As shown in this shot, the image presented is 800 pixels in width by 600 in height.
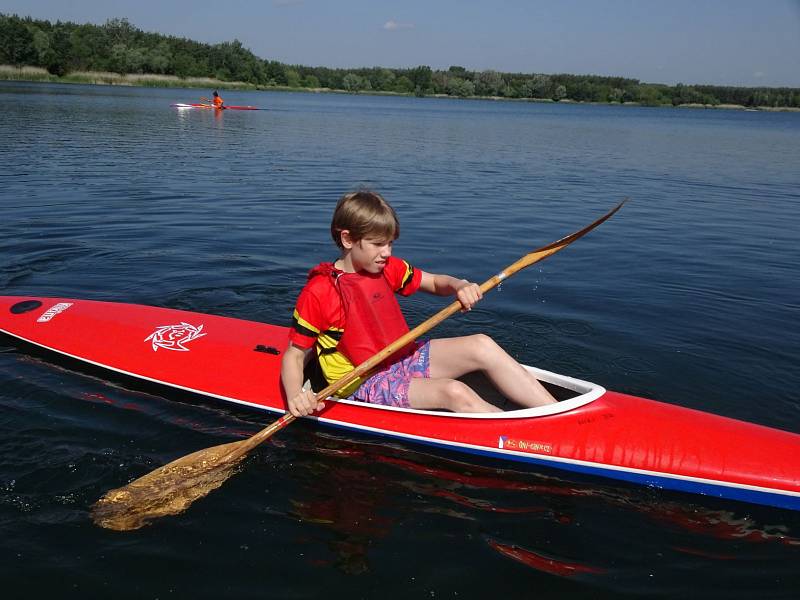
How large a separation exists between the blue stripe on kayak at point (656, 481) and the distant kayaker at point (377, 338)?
256 mm

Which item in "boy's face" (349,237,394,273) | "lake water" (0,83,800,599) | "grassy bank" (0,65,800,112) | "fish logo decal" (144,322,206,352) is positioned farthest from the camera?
"grassy bank" (0,65,800,112)

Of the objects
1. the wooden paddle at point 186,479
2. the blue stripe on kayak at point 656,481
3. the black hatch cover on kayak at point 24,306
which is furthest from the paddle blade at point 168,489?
the black hatch cover on kayak at point 24,306

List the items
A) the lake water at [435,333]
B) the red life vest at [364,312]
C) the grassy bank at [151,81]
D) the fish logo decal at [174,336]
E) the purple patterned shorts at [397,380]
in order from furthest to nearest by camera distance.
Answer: the grassy bank at [151,81], the fish logo decal at [174,336], the purple patterned shorts at [397,380], the red life vest at [364,312], the lake water at [435,333]

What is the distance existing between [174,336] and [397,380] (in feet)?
6.39

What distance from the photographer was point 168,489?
3637 millimetres

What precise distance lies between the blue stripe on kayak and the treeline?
77.1 m

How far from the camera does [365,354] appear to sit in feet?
13.3

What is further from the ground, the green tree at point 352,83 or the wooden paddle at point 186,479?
the green tree at point 352,83

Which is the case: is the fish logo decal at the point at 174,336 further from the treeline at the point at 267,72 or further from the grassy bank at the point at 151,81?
the treeline at the point at 267,72

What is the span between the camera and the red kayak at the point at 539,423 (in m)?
3.65

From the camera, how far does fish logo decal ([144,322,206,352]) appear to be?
502 centimetres

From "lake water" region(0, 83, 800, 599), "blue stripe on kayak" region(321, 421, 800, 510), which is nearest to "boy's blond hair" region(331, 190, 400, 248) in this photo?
"blue stripe on kayak" region(321, 421, 800, 510)

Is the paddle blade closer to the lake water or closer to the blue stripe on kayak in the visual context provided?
the lake water

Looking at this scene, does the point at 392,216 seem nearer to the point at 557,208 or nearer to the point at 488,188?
the point at 557,208
